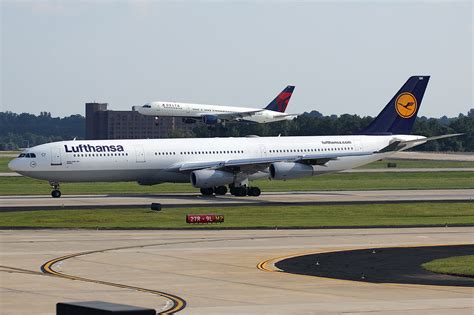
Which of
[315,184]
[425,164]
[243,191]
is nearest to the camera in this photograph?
[243,191]

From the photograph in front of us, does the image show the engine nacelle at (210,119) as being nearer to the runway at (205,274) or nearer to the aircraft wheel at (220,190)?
the aircraft wheel at (220,190)

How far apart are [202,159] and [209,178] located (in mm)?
4587

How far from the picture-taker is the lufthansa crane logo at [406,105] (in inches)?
3809

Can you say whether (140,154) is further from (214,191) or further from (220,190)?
(220,190)

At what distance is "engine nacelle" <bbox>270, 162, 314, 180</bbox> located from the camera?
8331 cm

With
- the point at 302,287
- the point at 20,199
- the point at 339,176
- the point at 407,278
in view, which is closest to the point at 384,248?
the point at 407,278

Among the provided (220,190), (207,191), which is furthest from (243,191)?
(207,191)

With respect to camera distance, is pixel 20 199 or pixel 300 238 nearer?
pixel 300 238

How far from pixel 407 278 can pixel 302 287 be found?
15.1ft

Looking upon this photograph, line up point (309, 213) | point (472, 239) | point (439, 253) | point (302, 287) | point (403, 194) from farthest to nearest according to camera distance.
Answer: point (403, 194)
point (309, 213)
point (472, 239)
point (439, 253)
point (302, 287)

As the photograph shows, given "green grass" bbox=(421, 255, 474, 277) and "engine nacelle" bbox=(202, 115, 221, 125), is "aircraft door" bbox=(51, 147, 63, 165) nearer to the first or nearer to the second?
"green grass" bbox=(421, 255, 474, 277)

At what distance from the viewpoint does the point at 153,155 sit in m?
85.2

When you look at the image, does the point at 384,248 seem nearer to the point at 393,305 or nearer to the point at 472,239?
the point at 472,239

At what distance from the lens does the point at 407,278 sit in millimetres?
38594
